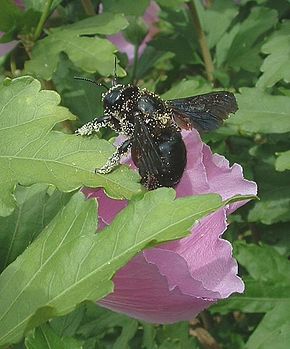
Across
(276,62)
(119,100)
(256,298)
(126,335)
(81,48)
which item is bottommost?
(256,298)

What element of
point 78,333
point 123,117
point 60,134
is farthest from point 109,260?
point 78,333

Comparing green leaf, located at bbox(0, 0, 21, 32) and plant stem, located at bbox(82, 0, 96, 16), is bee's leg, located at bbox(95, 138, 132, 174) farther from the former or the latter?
plant stem, located at bbox(82, 0, 96, 16)

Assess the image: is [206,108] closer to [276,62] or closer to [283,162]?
[283,162]

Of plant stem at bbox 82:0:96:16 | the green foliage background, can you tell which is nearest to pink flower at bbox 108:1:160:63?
the green foliage background

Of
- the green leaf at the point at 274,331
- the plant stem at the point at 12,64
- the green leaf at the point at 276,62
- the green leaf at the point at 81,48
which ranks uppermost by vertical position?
the green leaf at the point at 81,48

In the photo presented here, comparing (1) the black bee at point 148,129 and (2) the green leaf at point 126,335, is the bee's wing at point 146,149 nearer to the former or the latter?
(1) the black bee at point 148,129

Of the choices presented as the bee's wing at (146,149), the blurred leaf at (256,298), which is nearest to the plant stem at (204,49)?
the blurred leaf at (256,298)

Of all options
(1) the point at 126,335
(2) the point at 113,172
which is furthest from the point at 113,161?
(1) the point at 126,335
